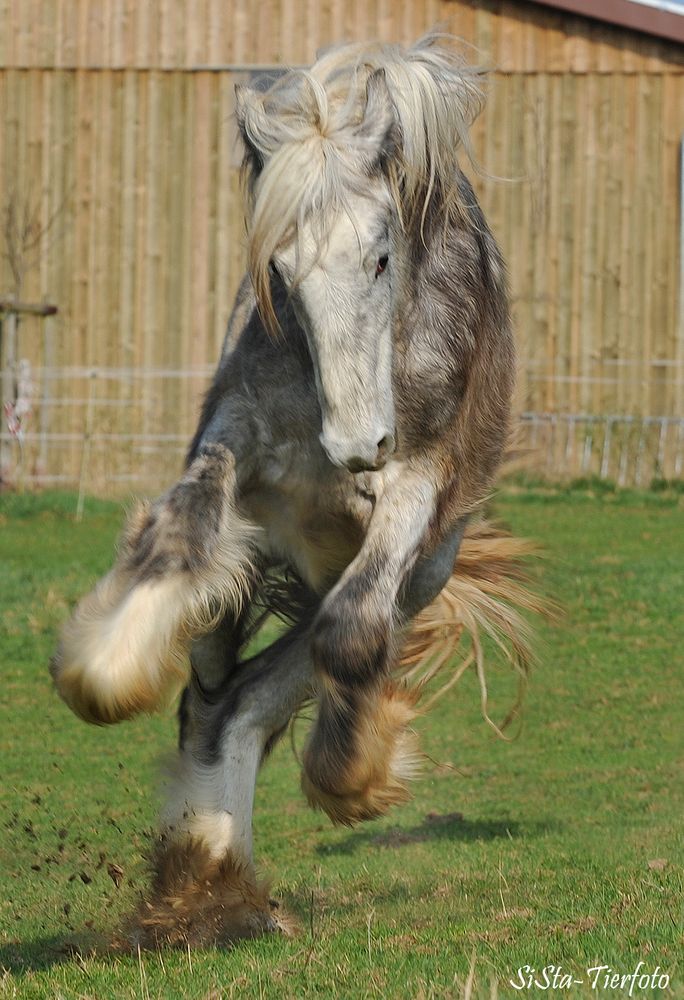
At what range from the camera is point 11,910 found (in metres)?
5.37

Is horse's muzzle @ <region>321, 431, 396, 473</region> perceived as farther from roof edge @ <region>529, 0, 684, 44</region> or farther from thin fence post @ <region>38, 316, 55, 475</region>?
thin fence post @ <region>38, 316, 55, 475</region>

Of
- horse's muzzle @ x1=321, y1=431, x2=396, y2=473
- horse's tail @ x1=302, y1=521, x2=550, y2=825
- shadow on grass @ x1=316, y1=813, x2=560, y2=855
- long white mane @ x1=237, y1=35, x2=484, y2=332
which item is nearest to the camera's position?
horse's muzzle @ x1=321, y1=431, x2=396, y2=473

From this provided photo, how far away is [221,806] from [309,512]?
0.89 meters

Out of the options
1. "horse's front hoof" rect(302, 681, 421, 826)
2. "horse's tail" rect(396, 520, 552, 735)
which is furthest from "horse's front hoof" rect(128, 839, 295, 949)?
"horse's tail" rect(396, 520, 552, 735)

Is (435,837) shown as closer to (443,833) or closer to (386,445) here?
(443,833)

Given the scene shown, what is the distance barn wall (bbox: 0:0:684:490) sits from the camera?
1872cm

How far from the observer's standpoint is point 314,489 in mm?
4684

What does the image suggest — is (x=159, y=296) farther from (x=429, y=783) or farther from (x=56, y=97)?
(x=429, y=783)

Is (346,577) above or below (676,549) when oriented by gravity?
above

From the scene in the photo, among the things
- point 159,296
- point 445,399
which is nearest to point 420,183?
point 445,399

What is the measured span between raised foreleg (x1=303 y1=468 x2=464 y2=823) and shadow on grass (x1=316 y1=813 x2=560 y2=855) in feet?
6.83

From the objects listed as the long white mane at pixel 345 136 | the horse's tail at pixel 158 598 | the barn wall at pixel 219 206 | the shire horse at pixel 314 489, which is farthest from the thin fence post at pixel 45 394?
the horse's tail at pixel 158 598

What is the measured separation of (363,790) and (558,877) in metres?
1.33

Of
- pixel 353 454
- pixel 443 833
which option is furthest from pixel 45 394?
pixel 353 454
